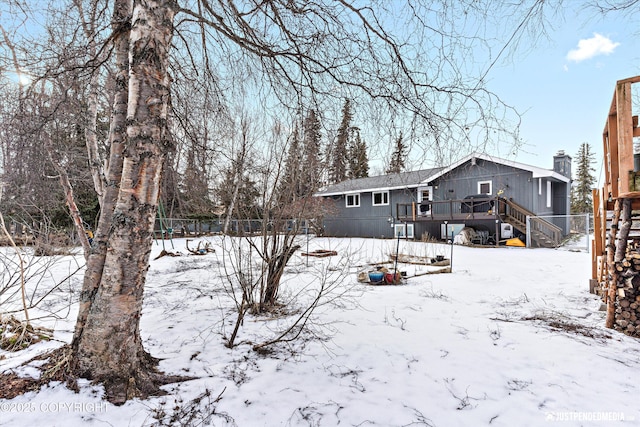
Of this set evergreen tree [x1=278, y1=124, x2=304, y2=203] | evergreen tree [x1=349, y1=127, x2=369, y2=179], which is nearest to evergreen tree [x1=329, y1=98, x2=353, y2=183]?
evergreen tree [x1=349, y1=127, x2=369, y2=179]

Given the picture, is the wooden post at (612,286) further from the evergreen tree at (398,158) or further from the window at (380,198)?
the window at (380,198)

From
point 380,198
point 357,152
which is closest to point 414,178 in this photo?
point 357,152

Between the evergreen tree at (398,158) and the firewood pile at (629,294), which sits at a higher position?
the evergreen tree at (398,158)

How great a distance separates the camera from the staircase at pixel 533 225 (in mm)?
12195

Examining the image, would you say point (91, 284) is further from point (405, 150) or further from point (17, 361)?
point (405, 150)

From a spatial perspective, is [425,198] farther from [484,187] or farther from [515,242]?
[515,242]

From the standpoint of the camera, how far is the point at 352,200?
19734mm

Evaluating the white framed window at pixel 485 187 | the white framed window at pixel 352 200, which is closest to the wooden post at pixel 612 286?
the white framed window at pixel 485 187

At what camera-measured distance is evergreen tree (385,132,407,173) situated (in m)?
2.64

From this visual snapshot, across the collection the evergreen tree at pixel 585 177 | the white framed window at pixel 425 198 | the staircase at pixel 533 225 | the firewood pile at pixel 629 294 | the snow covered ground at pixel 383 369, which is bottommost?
the snow covered ground at pixel 383 369

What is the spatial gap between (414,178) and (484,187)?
45.3 feet

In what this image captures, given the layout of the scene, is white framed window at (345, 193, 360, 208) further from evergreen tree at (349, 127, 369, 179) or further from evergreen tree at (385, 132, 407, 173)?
evergreen tree at (385, 132, 407, 173)

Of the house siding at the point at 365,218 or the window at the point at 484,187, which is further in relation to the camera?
the house siding at the point at 365,218

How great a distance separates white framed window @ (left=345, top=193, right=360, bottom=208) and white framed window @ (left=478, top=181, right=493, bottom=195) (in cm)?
709
